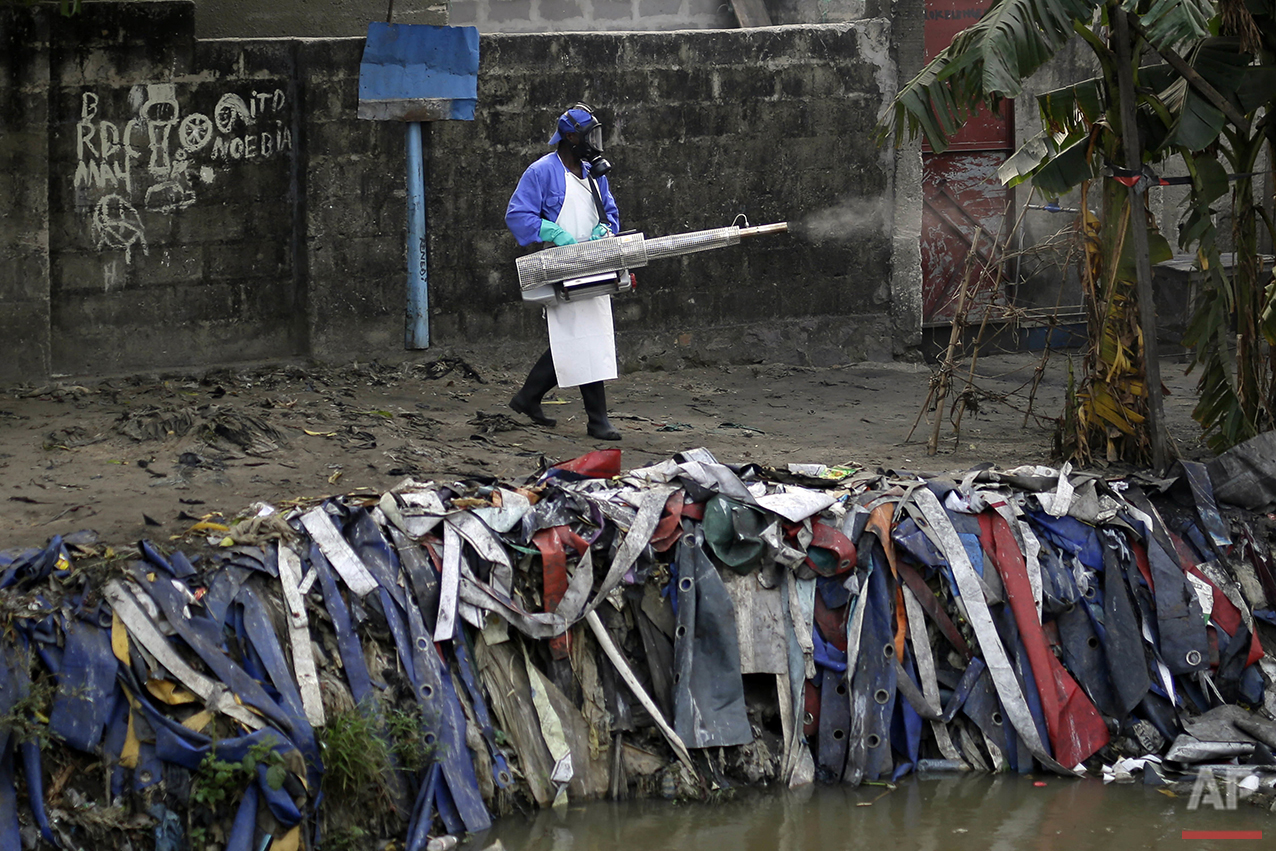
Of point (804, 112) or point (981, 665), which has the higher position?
point (804, 112)

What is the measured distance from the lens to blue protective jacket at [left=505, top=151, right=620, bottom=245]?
646cm

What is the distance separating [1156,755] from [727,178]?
5106mm

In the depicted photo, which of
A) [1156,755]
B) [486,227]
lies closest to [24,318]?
[486,227]

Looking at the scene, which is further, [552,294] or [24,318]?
[24,318]

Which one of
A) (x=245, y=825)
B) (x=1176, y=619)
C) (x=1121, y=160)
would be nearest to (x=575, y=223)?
(x=1121, y=160)

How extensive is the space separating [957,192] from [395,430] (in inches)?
Result: 236

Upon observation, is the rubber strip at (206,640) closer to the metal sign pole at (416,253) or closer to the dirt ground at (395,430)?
the dirt ground at (395,430)

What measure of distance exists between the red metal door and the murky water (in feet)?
20.3

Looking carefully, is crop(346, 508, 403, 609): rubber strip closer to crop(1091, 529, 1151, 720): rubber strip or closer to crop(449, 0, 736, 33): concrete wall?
crop(1091, 529, 1151, 720): rubber strip

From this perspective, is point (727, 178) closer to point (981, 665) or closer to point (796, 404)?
point (796, 404)

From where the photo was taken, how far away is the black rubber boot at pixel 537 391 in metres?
6.94

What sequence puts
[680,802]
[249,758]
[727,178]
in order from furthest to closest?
[727,178] < [680,802] < [249,758]

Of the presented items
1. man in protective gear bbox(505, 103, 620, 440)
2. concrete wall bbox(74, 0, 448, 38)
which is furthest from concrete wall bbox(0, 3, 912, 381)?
man in protective gear bbox(505, 103, 620, 440)

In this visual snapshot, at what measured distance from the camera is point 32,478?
5500 millimetres
